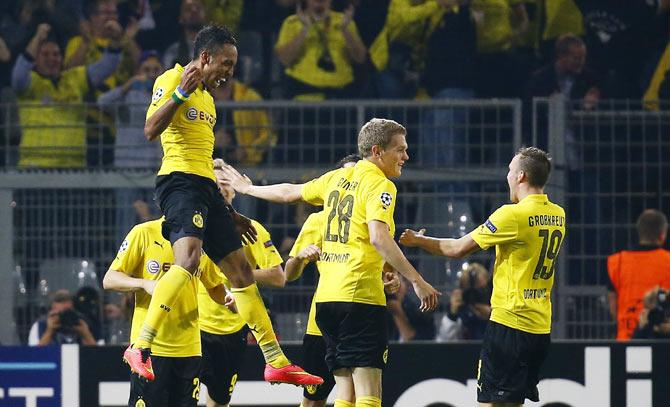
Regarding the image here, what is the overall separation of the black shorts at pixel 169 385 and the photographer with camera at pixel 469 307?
264cm

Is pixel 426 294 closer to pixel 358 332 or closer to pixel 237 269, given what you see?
pixel 358 332

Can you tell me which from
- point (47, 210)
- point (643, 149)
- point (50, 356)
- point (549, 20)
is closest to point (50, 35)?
point (47, 210)

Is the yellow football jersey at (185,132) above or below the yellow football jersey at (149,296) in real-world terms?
above

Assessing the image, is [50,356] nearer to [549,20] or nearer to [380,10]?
[380,10]

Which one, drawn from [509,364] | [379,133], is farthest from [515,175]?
[509,364]

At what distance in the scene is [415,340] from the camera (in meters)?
10.3

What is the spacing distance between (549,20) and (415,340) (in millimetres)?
3830

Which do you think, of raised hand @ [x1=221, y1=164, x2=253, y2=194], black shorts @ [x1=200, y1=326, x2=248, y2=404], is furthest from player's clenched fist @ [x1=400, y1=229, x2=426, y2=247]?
black shorts @ [x1=200, y1=326, x2=248, y2=404]

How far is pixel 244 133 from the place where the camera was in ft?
34.4

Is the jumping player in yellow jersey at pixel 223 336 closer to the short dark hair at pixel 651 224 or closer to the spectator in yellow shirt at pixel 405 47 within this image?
the short dark hair at pixel 651 224

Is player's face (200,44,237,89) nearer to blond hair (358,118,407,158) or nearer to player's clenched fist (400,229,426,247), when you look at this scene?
blond hair (358,118,407,158)

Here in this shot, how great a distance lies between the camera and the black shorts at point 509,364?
A: 792 centimetres

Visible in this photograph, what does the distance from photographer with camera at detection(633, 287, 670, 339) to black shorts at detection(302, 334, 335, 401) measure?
2750 mm

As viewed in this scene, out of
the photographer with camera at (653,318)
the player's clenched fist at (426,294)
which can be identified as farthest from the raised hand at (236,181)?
the photographer with camera at (653,318)
